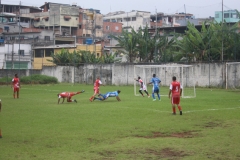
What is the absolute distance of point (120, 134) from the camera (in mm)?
16547

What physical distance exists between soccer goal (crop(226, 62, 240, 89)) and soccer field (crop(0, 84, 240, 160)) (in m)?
23.1

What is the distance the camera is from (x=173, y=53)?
60031mm

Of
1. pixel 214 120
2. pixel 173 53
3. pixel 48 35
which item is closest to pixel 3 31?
pixel 48 35

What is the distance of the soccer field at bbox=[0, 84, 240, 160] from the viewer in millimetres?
12820

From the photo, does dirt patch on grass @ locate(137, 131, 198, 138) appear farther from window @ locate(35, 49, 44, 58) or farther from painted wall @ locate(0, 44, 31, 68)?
window @ locate(35, 49, 44, 58)

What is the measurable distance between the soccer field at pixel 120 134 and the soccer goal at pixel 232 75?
23136mm

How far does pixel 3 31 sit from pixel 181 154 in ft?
284

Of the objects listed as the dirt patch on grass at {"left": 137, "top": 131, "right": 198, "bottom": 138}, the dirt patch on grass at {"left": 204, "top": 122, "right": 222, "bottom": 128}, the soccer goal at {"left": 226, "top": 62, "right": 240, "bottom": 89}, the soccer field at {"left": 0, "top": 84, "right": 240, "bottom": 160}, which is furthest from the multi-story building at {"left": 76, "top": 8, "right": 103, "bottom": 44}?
the dirt patch on grass at {"left": 137, "top": 131, "right": 198, "bottom": 138}

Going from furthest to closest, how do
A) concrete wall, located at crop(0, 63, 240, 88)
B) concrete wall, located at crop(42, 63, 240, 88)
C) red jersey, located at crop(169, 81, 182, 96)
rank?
concrete wall, located at crop(42, 63, 240, 88), concrete wall, located at crop(0, 63, 240, 88), red jersey, located at crop(169, 81, 182, 96)

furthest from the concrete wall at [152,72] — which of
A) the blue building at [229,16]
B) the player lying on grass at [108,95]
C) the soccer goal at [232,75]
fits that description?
the blue building at [229,16]

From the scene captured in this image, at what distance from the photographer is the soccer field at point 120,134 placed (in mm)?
12820

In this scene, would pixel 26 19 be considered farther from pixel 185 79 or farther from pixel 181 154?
pixel 181 154

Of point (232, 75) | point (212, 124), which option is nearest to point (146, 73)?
point (232, 75)

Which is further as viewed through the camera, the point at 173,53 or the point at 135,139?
the point at 173,53
